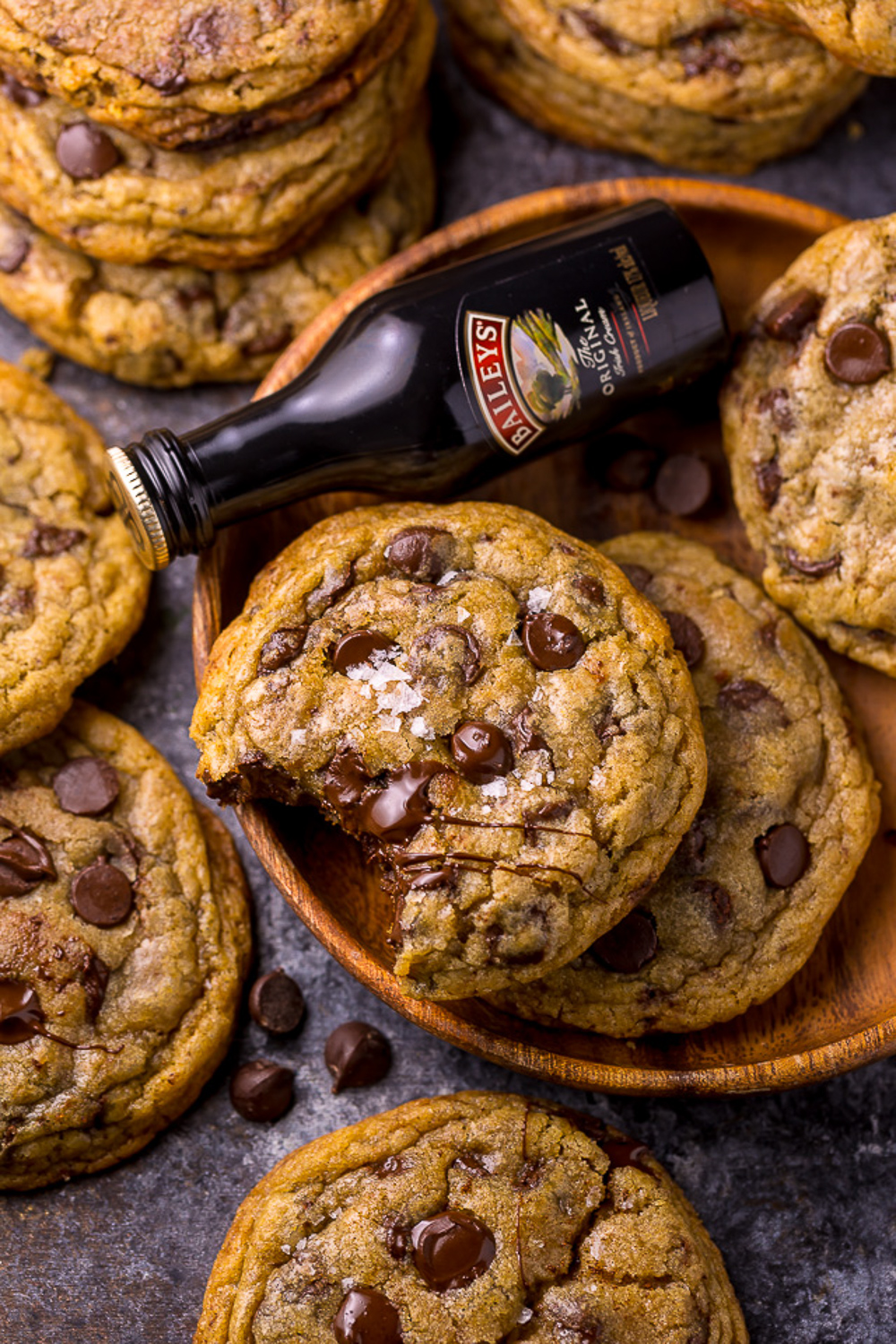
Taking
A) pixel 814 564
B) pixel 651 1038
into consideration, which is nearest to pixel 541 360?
pixel 814 564

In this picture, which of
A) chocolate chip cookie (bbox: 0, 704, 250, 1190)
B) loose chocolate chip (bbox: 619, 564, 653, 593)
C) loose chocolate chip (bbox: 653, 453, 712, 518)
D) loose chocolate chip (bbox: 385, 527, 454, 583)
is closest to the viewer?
loose chocolate chip (bbox: 385, 527, 454, 583)

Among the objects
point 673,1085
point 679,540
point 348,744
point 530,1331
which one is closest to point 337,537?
point 348,744

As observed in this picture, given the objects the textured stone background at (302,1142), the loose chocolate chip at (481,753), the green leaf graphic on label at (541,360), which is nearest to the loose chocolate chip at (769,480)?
the green leaf graphic on label at (541,360)

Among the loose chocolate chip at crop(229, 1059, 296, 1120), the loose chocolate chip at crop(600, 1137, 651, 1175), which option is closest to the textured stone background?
the loose chocolate chip at crop(229, 1059, 296, 1120)

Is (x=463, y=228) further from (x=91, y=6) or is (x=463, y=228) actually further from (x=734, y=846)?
(x=734, y=846)

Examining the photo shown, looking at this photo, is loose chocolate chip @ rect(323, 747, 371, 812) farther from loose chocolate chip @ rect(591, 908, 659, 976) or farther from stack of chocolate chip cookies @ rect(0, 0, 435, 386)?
stack of chocolate chip cookies @ rect(0, 0, 435, 386)

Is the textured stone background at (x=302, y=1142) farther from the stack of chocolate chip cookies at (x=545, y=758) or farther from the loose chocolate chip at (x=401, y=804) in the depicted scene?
the loose chocolate chip at (x=401, y=804)
